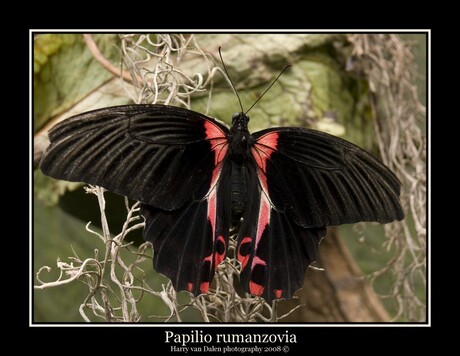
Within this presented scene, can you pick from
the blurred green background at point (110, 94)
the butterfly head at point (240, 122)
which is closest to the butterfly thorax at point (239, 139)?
the butterfly head at point (240, 122)

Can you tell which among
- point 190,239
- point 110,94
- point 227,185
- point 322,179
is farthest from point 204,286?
point 110,94

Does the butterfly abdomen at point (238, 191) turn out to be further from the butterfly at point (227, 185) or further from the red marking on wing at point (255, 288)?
the red marking on wing at point (255, 288)

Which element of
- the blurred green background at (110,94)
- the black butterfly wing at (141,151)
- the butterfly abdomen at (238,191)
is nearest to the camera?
the black butterfly wing at (141,151)

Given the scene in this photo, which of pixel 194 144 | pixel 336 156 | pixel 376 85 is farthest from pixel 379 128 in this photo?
pixel 194 144

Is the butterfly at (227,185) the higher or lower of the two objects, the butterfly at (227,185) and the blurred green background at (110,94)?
the lower

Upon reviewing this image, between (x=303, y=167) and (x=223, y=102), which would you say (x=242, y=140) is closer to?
(x=303, y=167)

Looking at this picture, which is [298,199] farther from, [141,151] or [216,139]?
[141,151]
